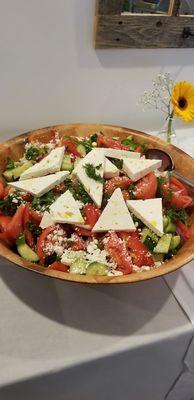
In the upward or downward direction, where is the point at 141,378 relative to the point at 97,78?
downward

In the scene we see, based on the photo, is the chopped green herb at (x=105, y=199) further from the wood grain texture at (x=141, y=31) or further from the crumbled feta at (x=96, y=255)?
the wood grain texture at (x=141, y=31)

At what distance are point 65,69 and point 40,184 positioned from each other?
468 millimetres

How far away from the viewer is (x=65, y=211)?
73 centimetres

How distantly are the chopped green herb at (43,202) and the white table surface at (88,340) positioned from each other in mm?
136

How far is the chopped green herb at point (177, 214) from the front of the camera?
788 mm

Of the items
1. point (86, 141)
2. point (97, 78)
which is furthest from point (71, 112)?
point (86, 141)

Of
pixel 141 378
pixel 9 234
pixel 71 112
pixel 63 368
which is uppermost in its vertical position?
pixel 71 112

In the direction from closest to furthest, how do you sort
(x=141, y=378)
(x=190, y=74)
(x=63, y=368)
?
(x=63, y=368) < (x=141, y=378) < (x=190, y=74)

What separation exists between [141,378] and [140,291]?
A: 0.17 m

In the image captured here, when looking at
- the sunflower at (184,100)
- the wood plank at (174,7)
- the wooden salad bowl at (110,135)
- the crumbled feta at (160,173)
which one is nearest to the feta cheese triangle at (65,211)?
the wooden salad bowl at (110,135)

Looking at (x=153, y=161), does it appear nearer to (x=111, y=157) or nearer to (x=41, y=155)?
(x=111, y=157)

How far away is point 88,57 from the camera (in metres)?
1.10

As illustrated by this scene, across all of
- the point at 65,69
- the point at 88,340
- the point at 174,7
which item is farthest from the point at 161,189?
the point at 174,7

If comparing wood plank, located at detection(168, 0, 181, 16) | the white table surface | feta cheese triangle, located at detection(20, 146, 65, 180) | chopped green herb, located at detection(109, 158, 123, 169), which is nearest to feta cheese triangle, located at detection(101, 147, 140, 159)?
chopped green herb, located at detection(109, 158, 123, 169)
